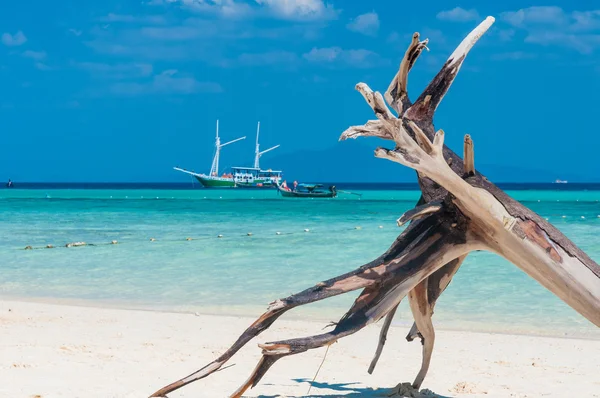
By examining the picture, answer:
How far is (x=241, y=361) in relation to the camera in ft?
19.3

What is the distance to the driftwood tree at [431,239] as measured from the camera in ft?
12.7

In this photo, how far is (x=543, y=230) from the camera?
3926mm

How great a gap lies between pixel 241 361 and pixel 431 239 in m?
2.42

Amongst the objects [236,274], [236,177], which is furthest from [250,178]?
[236,274]

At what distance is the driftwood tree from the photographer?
3881 mm

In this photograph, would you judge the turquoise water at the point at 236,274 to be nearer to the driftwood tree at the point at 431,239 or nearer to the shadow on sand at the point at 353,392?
the shadow on sand at the point at 353,392

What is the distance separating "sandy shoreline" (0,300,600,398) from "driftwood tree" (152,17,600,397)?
98 centimetres

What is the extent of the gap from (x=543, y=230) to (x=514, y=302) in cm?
623

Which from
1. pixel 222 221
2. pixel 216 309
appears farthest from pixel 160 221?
pixel 216 309

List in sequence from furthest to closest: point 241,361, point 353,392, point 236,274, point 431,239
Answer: point 236,274, point 241,361, point 353,392, point 431,239

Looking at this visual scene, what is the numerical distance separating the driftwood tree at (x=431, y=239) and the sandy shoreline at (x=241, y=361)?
98 centimetres

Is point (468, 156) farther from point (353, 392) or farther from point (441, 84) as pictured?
point (353, 392)

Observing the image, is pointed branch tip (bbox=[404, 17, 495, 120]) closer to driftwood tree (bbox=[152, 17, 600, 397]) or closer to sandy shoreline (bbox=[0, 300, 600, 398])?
driftwood tree (bbox=[152, 17, 600, 397])

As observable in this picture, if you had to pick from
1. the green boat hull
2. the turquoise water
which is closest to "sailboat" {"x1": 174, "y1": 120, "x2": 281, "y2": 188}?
the green boat hull
